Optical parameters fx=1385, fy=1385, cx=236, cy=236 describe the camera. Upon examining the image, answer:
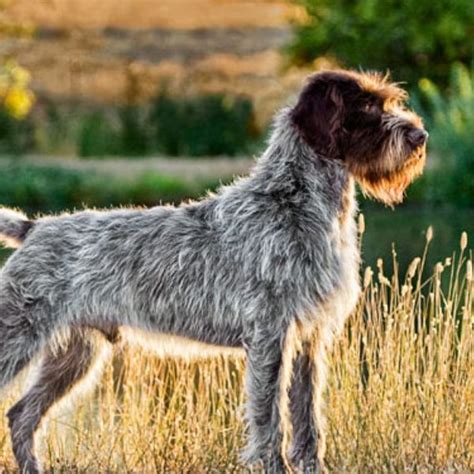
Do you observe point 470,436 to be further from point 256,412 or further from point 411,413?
point 256,412

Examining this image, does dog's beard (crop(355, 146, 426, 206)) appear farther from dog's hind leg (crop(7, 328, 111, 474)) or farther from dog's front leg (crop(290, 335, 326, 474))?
dog's hind leg (crop(7, 328, 111, 474))

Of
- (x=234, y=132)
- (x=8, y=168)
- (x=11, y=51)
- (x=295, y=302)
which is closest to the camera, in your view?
(x=295, y=302)

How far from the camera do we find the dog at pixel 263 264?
6.99 m

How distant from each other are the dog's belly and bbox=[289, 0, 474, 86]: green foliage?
24.5m

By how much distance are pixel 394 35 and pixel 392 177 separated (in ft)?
82.1

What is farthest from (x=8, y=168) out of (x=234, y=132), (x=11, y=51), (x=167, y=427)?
(x=167, y=427)

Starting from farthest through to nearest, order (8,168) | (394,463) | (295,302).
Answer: (8,168), (394,463), (295,302)

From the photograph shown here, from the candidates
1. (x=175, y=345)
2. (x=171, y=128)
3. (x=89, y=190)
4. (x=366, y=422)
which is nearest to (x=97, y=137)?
(x=171, y=128)

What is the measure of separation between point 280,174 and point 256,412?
1.22 meters

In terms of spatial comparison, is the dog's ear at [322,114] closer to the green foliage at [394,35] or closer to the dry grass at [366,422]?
the dry grass at [366,422]

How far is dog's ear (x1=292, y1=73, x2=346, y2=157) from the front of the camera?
7.04 metres

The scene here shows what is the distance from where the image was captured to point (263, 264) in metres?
6.98

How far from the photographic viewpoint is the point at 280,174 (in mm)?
7145

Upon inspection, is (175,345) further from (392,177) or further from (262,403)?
(392,177)
